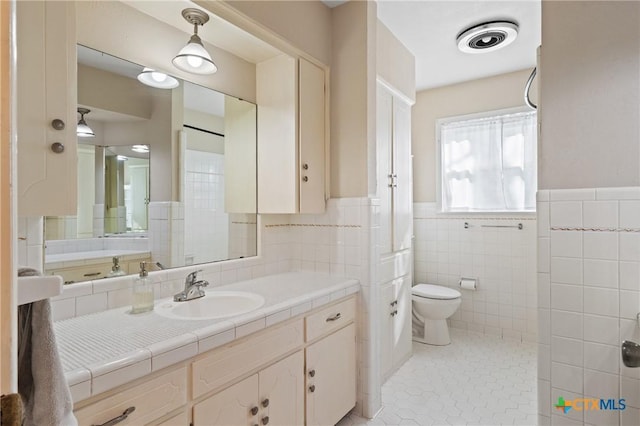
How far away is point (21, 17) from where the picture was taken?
927 mm

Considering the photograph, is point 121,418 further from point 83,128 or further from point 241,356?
point 83,128

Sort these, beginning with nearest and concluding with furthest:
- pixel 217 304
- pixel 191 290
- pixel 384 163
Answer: pixel 191 290 → pixel 217 304 → pixel 384 163

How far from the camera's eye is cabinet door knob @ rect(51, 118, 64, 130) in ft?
3.28

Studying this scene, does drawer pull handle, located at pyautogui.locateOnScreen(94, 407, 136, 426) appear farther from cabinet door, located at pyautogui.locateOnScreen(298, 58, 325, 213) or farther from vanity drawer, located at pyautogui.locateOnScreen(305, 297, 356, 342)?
cabinet door, located at pyautogui.locateOnScreen(298, 58, 325, 213)

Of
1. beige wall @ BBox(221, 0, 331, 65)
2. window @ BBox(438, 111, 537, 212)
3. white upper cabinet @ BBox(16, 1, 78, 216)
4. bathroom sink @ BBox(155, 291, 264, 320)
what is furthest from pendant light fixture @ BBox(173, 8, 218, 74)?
window @ BBox(438, 111, 537, 212)

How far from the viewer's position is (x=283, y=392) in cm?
146

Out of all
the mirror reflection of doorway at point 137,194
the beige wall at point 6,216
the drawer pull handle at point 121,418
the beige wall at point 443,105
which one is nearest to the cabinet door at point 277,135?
the mirror reflection of doorway at point 137,194

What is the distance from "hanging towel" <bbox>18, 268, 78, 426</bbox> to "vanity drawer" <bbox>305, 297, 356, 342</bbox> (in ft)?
3.55

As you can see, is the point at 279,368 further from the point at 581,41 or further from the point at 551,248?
the point at 581,41

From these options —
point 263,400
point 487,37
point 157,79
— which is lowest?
point 263,400

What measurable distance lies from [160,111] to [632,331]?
7.66 ft

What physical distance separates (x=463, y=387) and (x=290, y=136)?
2.08 metres

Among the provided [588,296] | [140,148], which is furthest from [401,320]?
[140,148]

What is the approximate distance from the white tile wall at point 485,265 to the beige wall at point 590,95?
1801mm
